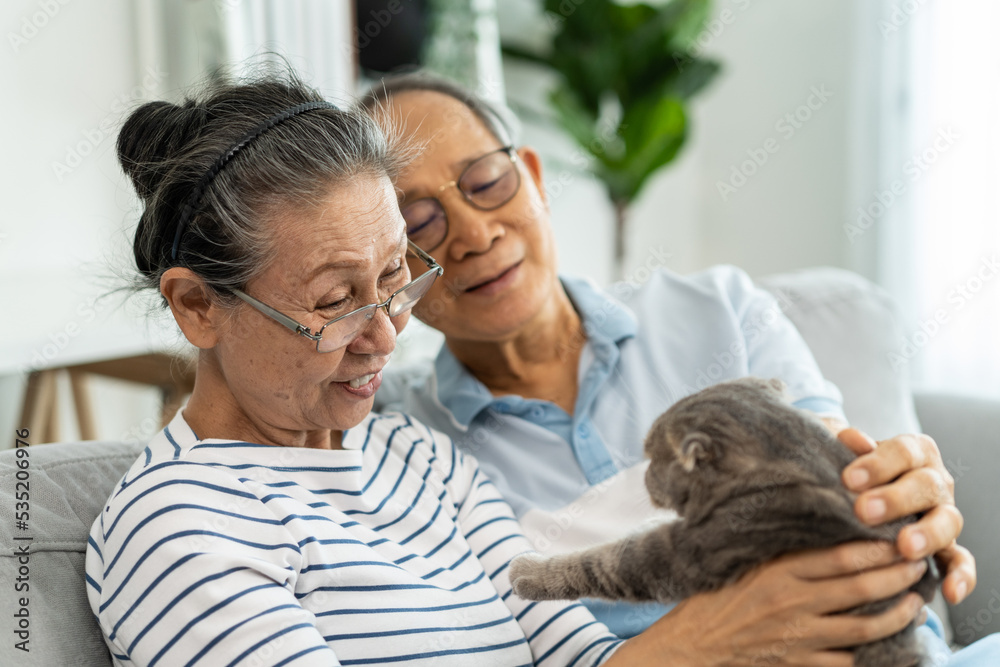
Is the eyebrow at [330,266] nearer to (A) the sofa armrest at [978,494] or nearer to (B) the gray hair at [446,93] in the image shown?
(B) the gray hair at [446,93]

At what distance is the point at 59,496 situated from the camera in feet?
3.67

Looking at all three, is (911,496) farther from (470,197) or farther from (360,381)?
(470,197)

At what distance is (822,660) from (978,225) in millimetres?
2858

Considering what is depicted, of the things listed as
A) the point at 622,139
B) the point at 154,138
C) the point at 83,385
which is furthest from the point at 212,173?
the point at 622,139

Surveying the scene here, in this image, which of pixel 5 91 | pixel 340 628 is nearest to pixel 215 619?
pixel 340 628

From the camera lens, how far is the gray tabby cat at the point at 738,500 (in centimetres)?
84

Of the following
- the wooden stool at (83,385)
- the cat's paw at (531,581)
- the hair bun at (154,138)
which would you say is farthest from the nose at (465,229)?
the wooden stool at (83,385)

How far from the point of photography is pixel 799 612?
35.4 inches

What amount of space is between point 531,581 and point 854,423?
3.16ft

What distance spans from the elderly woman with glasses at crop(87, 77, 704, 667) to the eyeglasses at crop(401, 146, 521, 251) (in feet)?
0.84

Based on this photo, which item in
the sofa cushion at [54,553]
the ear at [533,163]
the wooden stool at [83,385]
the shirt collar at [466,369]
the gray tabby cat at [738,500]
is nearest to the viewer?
the gray tabby cat at [738,500]

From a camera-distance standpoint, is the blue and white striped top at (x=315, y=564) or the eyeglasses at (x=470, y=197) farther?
the eyeglasses at (x=470, y=197)

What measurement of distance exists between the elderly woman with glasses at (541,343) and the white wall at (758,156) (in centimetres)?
226

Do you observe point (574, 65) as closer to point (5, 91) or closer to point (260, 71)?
point (5, 91)
